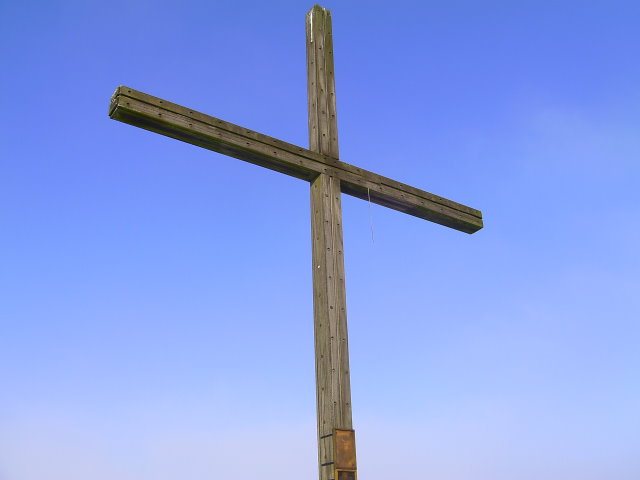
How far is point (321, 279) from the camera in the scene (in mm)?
5730

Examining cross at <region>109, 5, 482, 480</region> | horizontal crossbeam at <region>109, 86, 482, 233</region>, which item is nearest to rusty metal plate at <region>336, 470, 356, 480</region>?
cross at <region>109, 5, 482, 480</region>

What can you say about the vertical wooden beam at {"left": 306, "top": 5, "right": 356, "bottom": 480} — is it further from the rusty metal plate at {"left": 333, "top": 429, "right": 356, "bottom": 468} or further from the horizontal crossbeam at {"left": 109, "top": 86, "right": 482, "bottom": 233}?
the horizontal crossbeam at {"left": 109, "top": 86, "right": 482, "bottom": 233}

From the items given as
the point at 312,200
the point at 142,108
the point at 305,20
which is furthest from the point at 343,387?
the point at 305,20

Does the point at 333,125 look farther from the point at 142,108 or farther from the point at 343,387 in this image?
the point at 343,387

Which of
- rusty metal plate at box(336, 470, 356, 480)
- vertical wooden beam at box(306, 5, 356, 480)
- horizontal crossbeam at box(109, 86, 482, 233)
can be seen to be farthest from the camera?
horizontal crossbeam at box(109, 86, 482, 233)

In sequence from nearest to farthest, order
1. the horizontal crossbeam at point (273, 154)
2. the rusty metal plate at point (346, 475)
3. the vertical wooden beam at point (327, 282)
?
the rusty metal plate at point (346, 475), the vertical wooden beam at point (327, 282), the horizontal crossbeam at point (273, 154)

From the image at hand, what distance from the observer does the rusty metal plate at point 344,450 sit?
511 centimetres

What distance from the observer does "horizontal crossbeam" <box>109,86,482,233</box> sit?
17.9ft

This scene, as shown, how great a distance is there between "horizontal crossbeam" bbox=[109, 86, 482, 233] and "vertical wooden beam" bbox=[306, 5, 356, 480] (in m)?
0.18

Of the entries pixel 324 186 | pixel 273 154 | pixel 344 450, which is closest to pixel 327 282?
pixel 324 186

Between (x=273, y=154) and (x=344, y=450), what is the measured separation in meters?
2.40

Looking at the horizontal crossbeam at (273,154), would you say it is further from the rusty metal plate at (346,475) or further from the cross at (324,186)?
the rusty metal plate at (346,475)

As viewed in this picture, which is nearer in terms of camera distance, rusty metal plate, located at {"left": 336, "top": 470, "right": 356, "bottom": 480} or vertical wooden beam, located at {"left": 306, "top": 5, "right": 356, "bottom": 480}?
rusty metal plate, located at {"left": 336, "top": 470, "right": 356, "bottom": 480}

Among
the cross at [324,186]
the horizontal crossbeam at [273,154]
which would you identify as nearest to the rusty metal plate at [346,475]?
the cross at [324,186]
